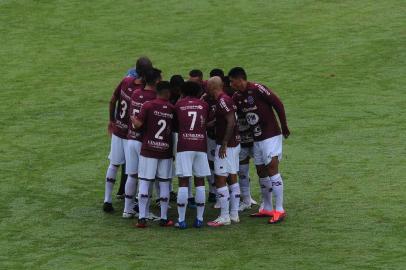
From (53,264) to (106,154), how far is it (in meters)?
6.04

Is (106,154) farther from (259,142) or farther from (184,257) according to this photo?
(184,257)

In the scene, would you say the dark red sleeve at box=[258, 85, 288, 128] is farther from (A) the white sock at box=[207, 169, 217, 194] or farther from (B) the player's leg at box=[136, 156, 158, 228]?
(A) the white sock at box=[207, 169, 217, 194]

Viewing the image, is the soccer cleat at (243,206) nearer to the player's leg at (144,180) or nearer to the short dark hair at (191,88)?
the player's leg at (144,180)

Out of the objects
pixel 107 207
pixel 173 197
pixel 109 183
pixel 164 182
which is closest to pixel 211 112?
pixel 164 182

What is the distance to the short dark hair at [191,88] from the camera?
44.1ft

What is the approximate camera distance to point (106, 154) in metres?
17.8

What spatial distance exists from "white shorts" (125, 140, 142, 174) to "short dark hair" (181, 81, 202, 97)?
3.35 ft

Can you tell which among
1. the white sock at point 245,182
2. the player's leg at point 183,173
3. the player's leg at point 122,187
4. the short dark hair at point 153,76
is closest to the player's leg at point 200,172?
the player's leg at point 183,173

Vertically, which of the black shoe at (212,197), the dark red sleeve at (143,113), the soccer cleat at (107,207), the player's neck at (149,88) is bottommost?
the black shoe at (212,197)

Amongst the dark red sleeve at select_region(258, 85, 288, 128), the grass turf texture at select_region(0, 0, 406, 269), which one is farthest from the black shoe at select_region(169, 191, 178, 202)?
the dark red sleeve at select_region(258, 85, 288, 128)

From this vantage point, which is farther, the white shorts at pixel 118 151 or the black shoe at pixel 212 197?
the black shoe at pixel 212 197

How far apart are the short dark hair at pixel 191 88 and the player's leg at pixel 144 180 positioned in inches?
40.3

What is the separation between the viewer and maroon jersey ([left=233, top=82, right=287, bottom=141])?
1363cm

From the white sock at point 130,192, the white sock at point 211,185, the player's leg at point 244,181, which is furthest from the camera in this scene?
the white sock at point 211,185
